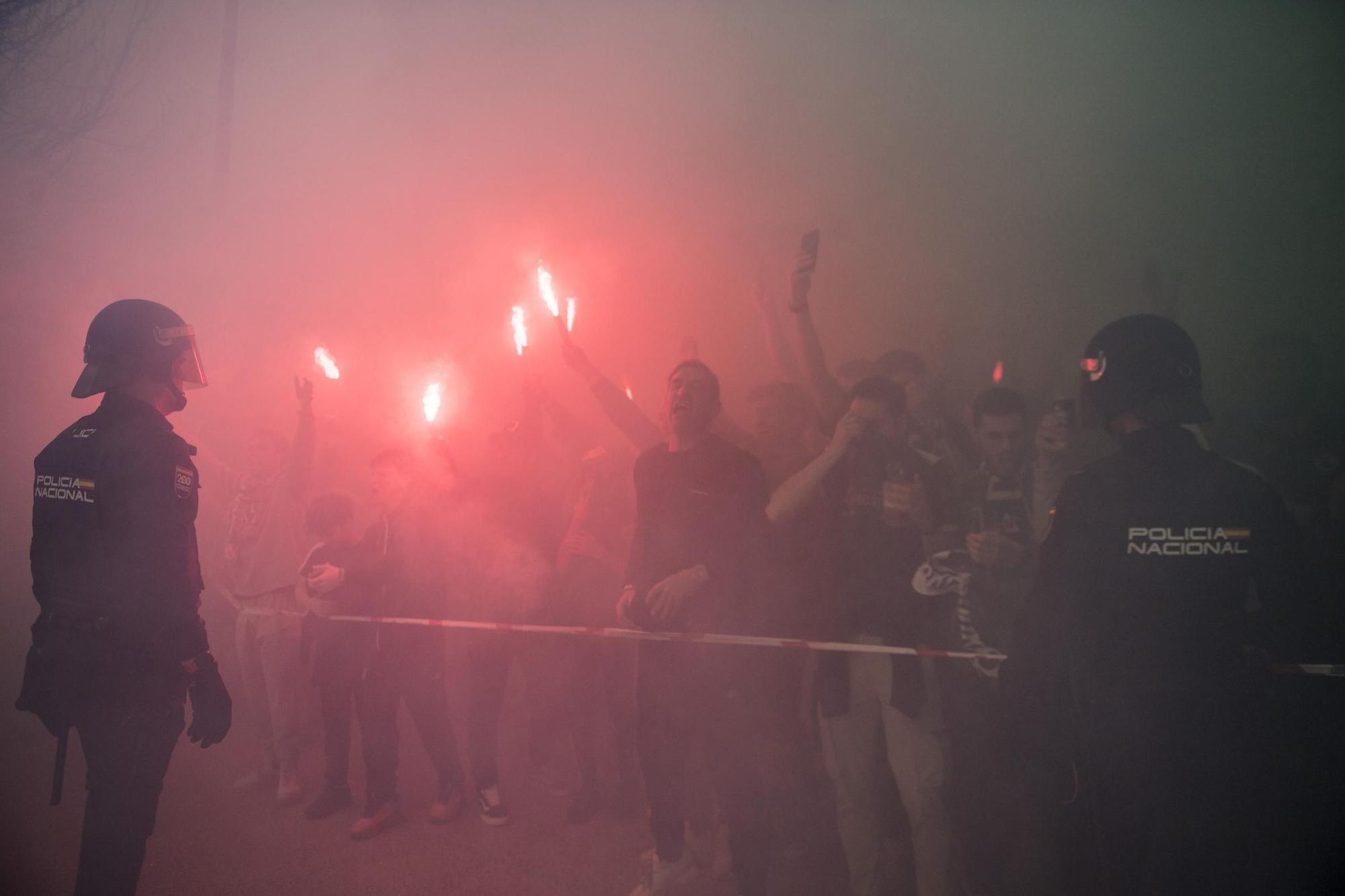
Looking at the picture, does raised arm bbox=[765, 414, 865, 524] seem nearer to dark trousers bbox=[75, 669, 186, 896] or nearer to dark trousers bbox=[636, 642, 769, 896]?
dark trousers bbox=[636, 642, 769, 896]

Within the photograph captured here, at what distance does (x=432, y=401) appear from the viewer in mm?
4215

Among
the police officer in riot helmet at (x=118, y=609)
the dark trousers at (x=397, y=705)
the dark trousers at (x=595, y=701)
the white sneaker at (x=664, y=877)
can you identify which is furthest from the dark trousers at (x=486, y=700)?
the police officer in riot helmet at (x=118, y=609)

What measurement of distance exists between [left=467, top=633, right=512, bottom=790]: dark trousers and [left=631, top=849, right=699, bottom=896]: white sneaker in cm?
104

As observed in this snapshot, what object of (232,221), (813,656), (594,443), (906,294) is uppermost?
(232,221)

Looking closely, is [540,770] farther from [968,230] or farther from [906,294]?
[968,230]

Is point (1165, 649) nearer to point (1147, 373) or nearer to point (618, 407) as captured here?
point (1147, 373)

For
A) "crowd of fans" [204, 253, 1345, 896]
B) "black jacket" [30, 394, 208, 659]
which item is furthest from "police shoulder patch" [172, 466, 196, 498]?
"crowd of fans" [204, 253, 1345, 896]

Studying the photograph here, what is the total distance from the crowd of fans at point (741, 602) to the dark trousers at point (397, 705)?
1 cm

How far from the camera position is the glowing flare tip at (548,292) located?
4043 millimetres

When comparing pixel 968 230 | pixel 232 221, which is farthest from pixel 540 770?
pixel 232 221

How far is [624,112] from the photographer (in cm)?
404

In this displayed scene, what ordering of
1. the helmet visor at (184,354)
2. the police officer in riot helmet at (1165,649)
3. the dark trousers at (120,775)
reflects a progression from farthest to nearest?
1. the helmet visor at (184,354)
2. the dark trousers at (120,775)
3. the police officer in riot helmet at (1165,649)

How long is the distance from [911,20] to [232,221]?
4.86 m

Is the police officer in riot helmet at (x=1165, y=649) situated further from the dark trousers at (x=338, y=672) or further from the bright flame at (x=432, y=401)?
the bright flame at (x=432, y=401)
